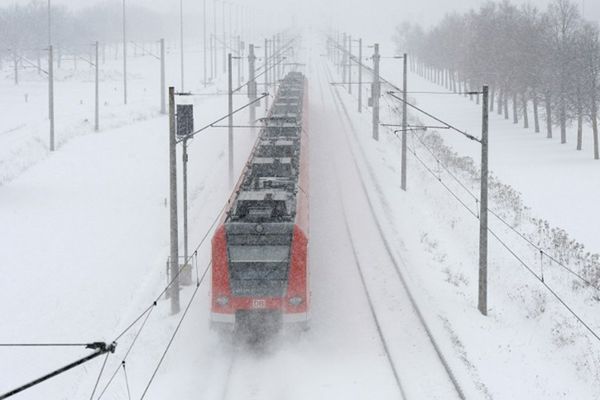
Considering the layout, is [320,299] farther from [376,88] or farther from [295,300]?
[376,88]

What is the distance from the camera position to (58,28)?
11738 cm

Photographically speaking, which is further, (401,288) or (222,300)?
(401,288)

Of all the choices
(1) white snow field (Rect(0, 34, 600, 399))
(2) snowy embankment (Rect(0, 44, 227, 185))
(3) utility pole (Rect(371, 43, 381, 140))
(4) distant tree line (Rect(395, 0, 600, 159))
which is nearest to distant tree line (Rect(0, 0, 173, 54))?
(2) snowy embankment (Rect(0, 44, 227, 185))

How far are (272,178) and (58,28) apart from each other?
10750 centimetres

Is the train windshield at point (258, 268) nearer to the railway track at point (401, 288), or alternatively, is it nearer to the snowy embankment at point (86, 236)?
the snowy embankment at point (86, 236)

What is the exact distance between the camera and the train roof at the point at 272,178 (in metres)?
18.0

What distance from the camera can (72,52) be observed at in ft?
413

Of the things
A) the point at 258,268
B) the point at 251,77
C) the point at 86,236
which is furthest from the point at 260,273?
the point at 251,77

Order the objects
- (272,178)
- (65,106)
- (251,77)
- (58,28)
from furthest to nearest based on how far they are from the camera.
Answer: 1. (58,28)
2. (65,106)
3. (251,77)
4. (272,178)

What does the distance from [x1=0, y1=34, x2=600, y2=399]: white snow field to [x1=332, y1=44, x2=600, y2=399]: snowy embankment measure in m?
0.08

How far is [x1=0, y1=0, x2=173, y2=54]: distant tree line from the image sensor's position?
351 feet

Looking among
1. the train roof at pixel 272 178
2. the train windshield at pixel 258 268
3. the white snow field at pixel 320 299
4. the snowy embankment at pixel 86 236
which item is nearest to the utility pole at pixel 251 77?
the snowy embankment at pixel 86 236

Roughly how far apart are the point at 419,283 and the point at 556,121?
37.0 m

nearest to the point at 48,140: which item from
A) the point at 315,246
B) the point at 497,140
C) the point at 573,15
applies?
the point at 315,246
